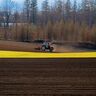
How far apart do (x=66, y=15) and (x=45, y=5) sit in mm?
26346

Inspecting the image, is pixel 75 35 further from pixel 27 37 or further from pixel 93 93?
pixel 93 93

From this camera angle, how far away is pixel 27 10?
139m

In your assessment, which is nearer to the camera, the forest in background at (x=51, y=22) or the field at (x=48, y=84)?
the field at (x=48, y=84)

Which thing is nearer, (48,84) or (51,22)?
(48,84)

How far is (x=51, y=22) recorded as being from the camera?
9344 cm

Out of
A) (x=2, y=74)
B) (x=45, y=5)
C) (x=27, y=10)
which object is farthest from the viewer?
(x=45, y=5)

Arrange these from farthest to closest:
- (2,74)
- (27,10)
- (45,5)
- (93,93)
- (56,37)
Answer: (45,5) → (27,10) → (56,37) → (2,74) → (93,93)

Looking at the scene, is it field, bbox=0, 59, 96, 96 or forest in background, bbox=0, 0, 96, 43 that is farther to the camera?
forest in background, bbox=0, 0, 96, 43

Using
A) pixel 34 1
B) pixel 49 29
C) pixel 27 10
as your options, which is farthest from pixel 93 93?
pixel 34 1

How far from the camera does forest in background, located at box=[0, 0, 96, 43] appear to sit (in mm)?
81125

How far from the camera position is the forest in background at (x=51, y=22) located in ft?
266

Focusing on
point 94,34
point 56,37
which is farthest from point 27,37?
point 94,34

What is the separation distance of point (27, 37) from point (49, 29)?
18.8 feet

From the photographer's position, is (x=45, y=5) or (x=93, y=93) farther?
(x=45, y=5)
